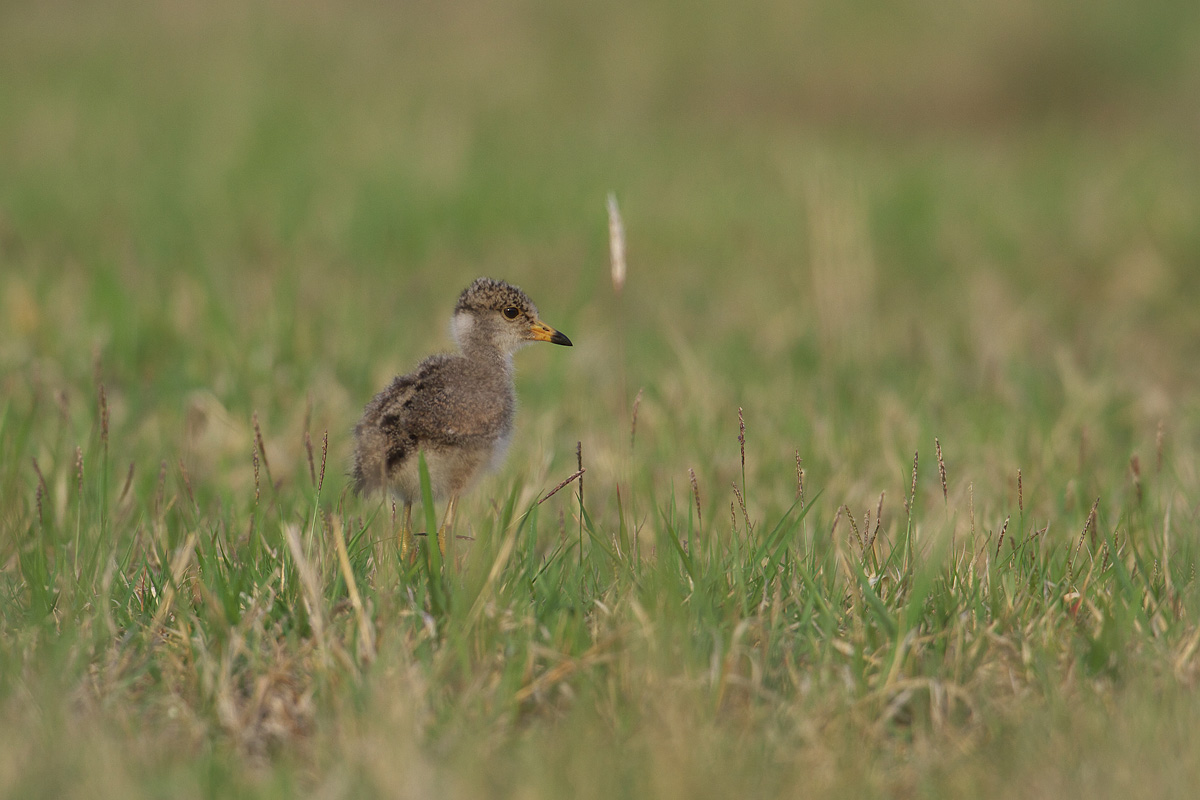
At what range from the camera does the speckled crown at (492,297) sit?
3857mm

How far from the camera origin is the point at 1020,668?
9.37 feet

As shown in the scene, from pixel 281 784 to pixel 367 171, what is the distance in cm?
867

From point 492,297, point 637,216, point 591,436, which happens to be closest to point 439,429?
point 492,297

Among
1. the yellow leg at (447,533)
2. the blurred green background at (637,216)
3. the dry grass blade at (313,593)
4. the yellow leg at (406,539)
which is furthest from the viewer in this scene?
the blurred green background at (637,216)

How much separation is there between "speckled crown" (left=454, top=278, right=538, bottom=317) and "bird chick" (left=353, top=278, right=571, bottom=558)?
14 cm

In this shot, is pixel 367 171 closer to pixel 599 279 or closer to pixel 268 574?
pixel 599 279

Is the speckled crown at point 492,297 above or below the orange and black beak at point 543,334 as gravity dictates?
above

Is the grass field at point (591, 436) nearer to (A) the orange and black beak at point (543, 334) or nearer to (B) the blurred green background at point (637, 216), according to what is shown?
(B) the blurred green background at point (637, 216)

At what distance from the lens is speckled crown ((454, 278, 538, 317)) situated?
Result: 386 centimetres

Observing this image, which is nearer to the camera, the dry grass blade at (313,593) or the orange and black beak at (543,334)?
the dry grass blade at (313,593)

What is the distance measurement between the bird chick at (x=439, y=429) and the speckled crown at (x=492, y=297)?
0.46 ft

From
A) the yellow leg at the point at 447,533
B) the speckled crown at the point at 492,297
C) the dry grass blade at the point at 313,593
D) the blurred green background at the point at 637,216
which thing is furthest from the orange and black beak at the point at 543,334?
the dry grass blade at the point at 313,593

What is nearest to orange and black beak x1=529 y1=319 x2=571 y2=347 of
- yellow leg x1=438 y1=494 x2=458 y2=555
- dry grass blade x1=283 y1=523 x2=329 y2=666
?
yellow leg x1=438 y1=494 x2=458 y2=555

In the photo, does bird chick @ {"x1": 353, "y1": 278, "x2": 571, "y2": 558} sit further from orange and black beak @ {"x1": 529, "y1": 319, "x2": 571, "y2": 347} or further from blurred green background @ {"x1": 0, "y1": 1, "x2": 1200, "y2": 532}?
blurred green background @ {"x1": 0, "y1": 1, "x2": 1200, "y2": 532}
